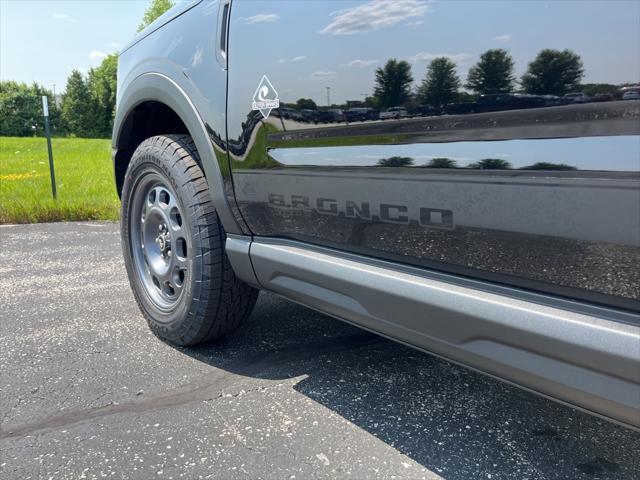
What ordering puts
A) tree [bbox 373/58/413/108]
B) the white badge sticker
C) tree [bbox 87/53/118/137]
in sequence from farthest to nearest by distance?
tree [bbox 87/53/118/137], the white badge sticker, tree [bbox 373/58/413/108]

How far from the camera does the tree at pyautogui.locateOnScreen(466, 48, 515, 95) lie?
3.79ft

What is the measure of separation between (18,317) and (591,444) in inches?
108

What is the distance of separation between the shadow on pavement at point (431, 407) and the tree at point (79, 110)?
5482 cm

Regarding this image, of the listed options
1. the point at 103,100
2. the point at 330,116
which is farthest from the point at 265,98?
the point at 103,100

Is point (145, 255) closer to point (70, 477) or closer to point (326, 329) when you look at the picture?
point (326, 329)

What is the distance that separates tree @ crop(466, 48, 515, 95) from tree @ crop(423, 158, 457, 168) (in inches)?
6.6

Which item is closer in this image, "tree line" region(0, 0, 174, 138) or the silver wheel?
the silver wheel

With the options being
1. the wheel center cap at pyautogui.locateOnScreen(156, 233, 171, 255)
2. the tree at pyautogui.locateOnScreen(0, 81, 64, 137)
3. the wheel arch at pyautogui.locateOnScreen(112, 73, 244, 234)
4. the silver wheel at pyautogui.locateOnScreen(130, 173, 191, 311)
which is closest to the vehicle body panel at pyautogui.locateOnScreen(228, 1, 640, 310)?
the wheel arch at pyautogui.locateOnScreen(112, 73, 244, 234)

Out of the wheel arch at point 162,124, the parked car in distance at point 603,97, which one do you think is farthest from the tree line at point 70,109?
the parked car in distance at point 603,97

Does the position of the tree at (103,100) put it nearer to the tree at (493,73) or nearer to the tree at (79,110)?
the tree at (79,110)

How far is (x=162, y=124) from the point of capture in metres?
2.73

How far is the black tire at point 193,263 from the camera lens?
2.12 meters

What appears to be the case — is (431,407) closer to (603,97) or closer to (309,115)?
(309,115)

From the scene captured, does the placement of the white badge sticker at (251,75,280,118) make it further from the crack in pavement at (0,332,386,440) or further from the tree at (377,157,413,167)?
the crack in pavement at (0,332,386,440)
